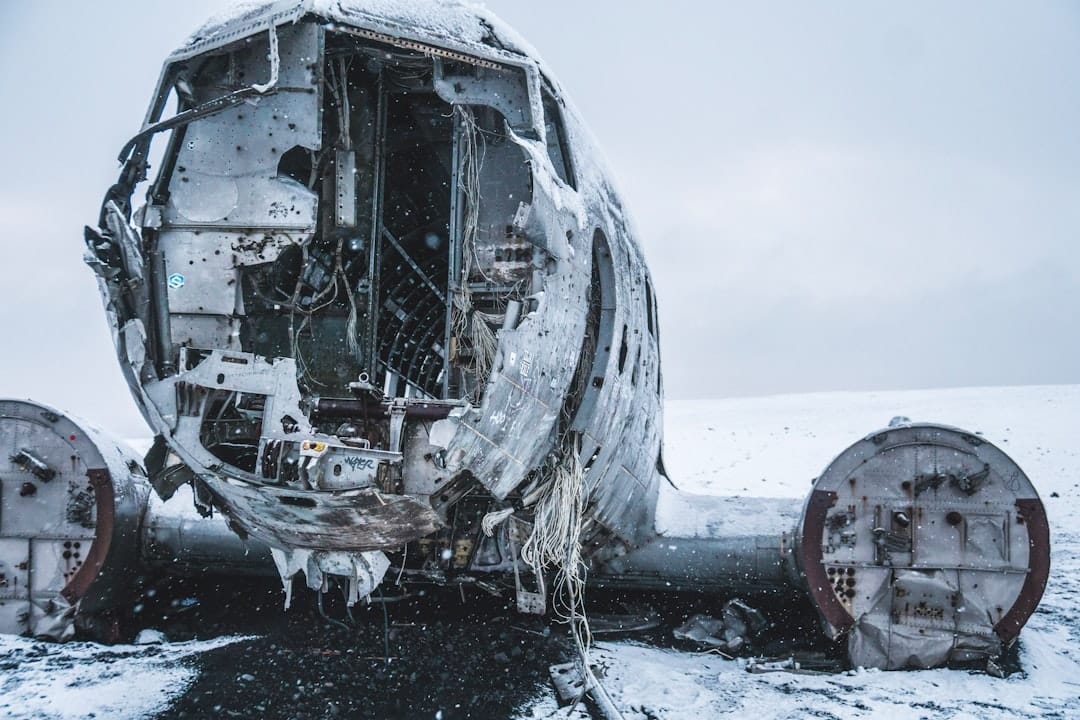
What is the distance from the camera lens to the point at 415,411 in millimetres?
4098

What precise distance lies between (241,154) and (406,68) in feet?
4.44

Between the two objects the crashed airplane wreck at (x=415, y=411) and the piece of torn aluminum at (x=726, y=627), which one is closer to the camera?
the crashed airplane wreck at (x=415, y=411)

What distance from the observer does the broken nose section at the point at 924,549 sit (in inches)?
203

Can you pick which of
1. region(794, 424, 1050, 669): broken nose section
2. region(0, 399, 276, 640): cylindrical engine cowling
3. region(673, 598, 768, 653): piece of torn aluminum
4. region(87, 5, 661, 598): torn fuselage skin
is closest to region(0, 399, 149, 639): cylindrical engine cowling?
region(0, 399, 276, 640): cylindrical engine cowling

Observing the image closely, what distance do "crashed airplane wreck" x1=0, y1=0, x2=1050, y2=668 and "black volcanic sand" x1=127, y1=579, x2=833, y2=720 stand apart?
41cm

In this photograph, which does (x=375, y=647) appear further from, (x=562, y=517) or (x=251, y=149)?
(x=251, y=149)

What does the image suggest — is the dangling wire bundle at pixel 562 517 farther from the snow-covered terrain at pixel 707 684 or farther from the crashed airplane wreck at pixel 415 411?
the snow-covered terrain at pixel 707 684

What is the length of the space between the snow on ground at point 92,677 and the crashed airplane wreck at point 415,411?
0.28 metres

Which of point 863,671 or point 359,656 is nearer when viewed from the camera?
point 863,671

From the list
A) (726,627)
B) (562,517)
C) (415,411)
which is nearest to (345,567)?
(415,411)

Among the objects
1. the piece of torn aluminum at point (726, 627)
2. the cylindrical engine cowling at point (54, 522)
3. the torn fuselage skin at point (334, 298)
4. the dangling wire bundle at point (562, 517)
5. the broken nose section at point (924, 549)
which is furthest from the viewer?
the piece of torn aluminum at point (726, 627)

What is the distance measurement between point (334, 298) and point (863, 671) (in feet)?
14.5

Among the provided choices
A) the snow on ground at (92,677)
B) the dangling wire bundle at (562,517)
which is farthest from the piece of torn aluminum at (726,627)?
the snow on ground at (92,677)

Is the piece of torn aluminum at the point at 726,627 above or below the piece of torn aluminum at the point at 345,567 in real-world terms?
below
